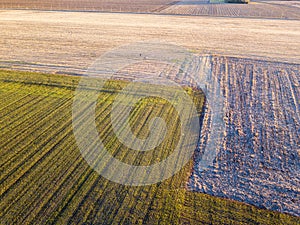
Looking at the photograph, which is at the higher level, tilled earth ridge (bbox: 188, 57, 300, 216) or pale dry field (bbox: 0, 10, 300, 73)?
pale dry field (bbox: 0, 10, 300, 73)

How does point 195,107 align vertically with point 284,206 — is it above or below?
above

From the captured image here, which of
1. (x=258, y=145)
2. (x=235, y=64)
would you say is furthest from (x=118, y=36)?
(x=258, y=145)

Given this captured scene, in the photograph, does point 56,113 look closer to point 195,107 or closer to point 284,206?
point 195,107

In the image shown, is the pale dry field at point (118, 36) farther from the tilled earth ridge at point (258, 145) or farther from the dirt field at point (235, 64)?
the tilled earth ridge at point (258, 145)

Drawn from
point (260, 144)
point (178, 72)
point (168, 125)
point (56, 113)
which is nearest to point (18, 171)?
point (56, 113)

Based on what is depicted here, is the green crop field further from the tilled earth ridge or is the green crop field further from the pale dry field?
the pale dry field

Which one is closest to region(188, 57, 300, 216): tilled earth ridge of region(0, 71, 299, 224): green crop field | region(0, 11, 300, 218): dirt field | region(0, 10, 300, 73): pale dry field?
region(0, 11, 300, 218): dirt field
